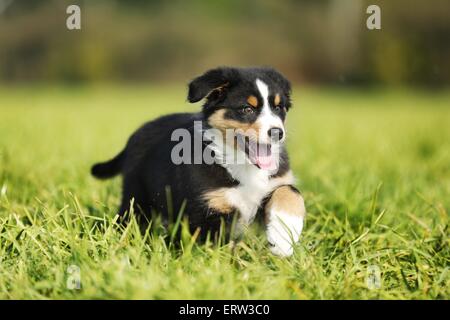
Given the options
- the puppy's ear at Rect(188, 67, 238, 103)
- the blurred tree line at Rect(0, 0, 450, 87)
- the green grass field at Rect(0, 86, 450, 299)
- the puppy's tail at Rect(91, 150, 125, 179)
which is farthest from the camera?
the blurred tree line at Rect(0, 0, 450, 87)

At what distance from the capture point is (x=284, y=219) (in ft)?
10.2

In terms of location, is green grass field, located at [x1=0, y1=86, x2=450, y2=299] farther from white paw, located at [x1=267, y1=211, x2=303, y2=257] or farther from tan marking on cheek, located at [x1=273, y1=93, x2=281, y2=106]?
tan marking on cheek, located at [x1=273, y1=93, x2=281, y2=106]

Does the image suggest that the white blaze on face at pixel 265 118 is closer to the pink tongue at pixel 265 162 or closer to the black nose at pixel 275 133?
the black nose at pixel 275 133

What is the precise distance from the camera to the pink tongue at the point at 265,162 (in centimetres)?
330

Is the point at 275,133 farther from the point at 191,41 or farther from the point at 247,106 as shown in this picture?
the point at 191,41

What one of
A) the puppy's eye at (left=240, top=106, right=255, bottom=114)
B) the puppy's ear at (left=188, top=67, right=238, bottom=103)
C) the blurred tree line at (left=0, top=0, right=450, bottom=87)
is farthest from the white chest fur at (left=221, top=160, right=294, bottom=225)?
the blurred tree line at (left=0, top=0, right=450, bottom=87)

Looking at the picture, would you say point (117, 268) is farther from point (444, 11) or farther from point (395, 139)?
point (444, 11)

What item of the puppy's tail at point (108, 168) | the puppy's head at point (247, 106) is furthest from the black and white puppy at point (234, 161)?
the puppy's tail at point (108, 168)

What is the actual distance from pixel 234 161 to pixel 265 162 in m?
0.16

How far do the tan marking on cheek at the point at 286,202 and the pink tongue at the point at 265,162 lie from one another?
0.43 ft

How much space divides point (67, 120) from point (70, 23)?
5275 millimetres

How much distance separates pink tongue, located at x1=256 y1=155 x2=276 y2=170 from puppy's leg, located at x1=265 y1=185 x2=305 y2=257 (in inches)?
5.0

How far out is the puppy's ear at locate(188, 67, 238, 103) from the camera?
326cm
